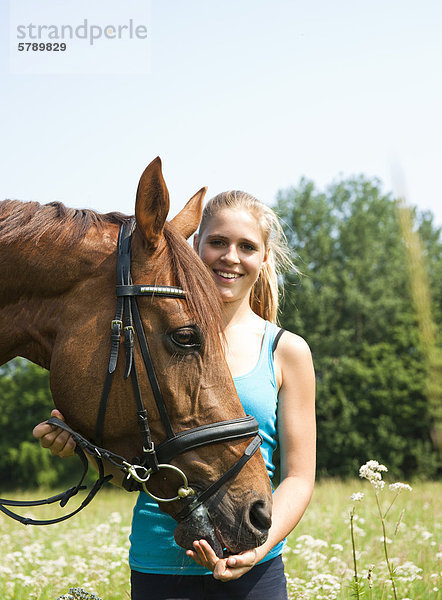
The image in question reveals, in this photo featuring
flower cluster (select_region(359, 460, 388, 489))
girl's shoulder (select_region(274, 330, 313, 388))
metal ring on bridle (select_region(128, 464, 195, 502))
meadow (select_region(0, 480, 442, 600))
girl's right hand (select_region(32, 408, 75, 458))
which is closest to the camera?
metal ring on bridle (select_region(128, 464, 195, 502))

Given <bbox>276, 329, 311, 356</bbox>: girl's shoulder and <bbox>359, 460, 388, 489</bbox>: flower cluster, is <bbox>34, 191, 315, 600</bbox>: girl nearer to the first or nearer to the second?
<bbox>276, 329, 311, 356</bbox>: girl's shoulder

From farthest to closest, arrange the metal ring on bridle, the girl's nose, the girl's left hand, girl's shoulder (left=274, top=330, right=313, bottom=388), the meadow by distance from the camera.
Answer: the meadow < the girl's nose < girl's shoulder (left=274, top=330, right=313, bottom=388) < the metal ring on bridle < the girl's left hand

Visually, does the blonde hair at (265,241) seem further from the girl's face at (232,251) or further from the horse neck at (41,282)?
the horse neck at (41,282)

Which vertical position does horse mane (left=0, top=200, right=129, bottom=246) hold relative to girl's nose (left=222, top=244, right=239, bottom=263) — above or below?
above

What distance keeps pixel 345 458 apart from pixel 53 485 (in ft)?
57.4

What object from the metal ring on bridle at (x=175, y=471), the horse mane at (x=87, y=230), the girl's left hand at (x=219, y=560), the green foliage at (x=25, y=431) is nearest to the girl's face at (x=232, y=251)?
the horse mane at (x=87, y=230)

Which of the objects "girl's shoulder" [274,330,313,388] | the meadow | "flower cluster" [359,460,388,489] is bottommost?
the meadow

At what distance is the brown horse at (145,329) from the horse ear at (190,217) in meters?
0.43

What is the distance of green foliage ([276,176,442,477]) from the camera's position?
3250 cm

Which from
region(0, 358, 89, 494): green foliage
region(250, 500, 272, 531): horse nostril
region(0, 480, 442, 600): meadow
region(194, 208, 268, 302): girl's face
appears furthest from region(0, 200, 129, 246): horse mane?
region(0, 358, 89, 494): green foliage

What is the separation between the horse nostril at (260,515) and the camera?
2.22 m

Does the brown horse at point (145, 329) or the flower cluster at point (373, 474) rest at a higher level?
the brown horse at point (145, 329)

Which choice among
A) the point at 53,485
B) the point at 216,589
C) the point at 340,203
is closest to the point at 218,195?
the point at 216,589

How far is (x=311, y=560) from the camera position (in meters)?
4.55
